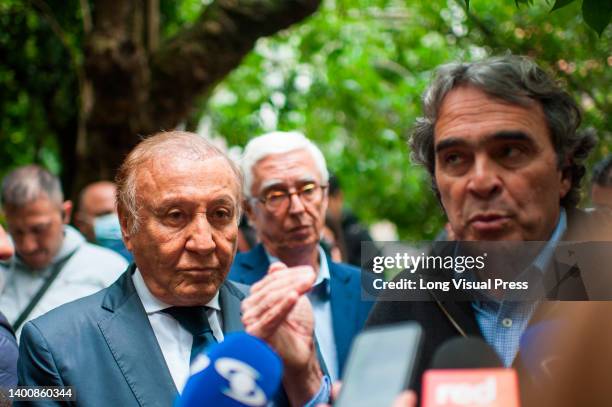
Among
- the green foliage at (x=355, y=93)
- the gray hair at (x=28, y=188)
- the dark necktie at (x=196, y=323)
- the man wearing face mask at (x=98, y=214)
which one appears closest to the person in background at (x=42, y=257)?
the gray hair at (x=28, y=188)

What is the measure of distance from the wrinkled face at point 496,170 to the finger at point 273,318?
798 millimetres

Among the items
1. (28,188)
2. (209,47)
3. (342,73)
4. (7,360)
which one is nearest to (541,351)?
(7,360)

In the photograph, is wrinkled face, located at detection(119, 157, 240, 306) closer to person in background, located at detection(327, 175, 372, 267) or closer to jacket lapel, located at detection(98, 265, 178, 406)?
jacket lapel, located at detection(98, 265, 178, 406)

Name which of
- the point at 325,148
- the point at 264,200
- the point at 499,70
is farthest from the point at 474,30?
the point at 325,148

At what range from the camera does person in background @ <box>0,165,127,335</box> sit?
16.0 feet

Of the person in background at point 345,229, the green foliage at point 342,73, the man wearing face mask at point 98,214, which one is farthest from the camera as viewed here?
the person in background at point 345,229

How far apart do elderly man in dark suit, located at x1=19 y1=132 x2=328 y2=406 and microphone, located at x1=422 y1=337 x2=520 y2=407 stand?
139 centimetres

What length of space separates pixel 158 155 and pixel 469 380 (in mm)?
1804

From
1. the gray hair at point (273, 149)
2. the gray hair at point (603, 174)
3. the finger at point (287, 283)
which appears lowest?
the finger at point (287, 283)

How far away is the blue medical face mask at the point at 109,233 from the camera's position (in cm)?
546

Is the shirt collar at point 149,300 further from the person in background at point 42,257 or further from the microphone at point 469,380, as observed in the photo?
the person in background at point 42,257

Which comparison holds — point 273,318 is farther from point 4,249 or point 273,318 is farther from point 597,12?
point 4,249

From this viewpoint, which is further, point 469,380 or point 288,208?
point 288,208

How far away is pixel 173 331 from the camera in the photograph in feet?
9.52
